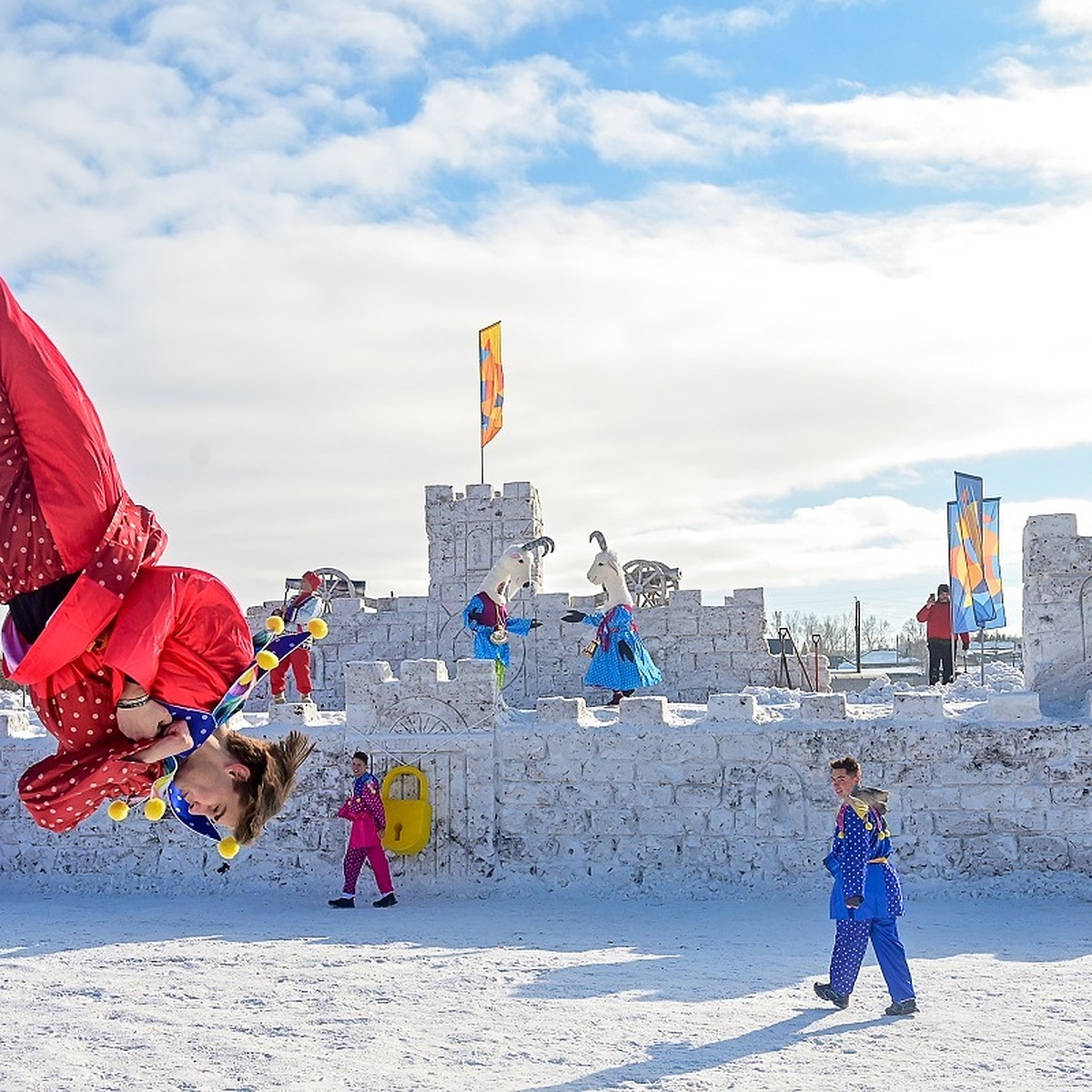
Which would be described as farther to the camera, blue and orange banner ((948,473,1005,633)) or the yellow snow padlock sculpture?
blue and orange banner ((948,473,1005,633))

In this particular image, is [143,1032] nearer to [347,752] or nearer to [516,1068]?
[516,1068]

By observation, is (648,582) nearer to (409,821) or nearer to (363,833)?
(409,821)

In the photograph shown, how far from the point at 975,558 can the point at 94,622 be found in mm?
13849

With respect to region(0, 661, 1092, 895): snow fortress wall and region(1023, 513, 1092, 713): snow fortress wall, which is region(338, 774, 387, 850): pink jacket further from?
region(1023, 513, 1092, 713): snow fortress wall

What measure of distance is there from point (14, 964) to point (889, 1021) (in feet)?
19.0

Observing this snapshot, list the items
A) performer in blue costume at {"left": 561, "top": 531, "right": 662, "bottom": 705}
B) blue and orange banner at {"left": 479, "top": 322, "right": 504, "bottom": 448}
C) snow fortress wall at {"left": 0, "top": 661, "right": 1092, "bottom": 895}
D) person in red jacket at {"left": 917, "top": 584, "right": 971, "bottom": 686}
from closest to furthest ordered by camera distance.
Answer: snow fortress wall at {"left": 0, "top": 661, "right": 1092, "bottom": 895}, performer in blue costume at {"left": 561, "top": 531, "right": 662, "bottom": 705}, person in red jacket at {"left": 917, "top": 584, "right": 971, "bottom": 686}, blue and orange banner at {"left": 479, "top": 322, "right": 504, "bottom": 448}

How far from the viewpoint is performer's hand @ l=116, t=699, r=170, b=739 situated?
7.18ft

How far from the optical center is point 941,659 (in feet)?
56.7

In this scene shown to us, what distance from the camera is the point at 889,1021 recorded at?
23.9 feet

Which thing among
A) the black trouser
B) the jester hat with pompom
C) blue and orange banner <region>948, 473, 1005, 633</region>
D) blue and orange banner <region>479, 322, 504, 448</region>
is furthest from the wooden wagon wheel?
the jester hat with pompom

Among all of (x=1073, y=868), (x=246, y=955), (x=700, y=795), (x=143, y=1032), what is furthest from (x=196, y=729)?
(x=1073, y=868)

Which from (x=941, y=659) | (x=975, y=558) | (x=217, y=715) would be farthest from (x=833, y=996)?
(x=941, y=659)

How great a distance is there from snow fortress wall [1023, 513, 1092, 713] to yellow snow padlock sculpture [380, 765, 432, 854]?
5115mm

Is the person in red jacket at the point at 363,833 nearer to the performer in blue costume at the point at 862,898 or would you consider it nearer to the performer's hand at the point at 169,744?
the performer in blue costume at the point at 862,898
